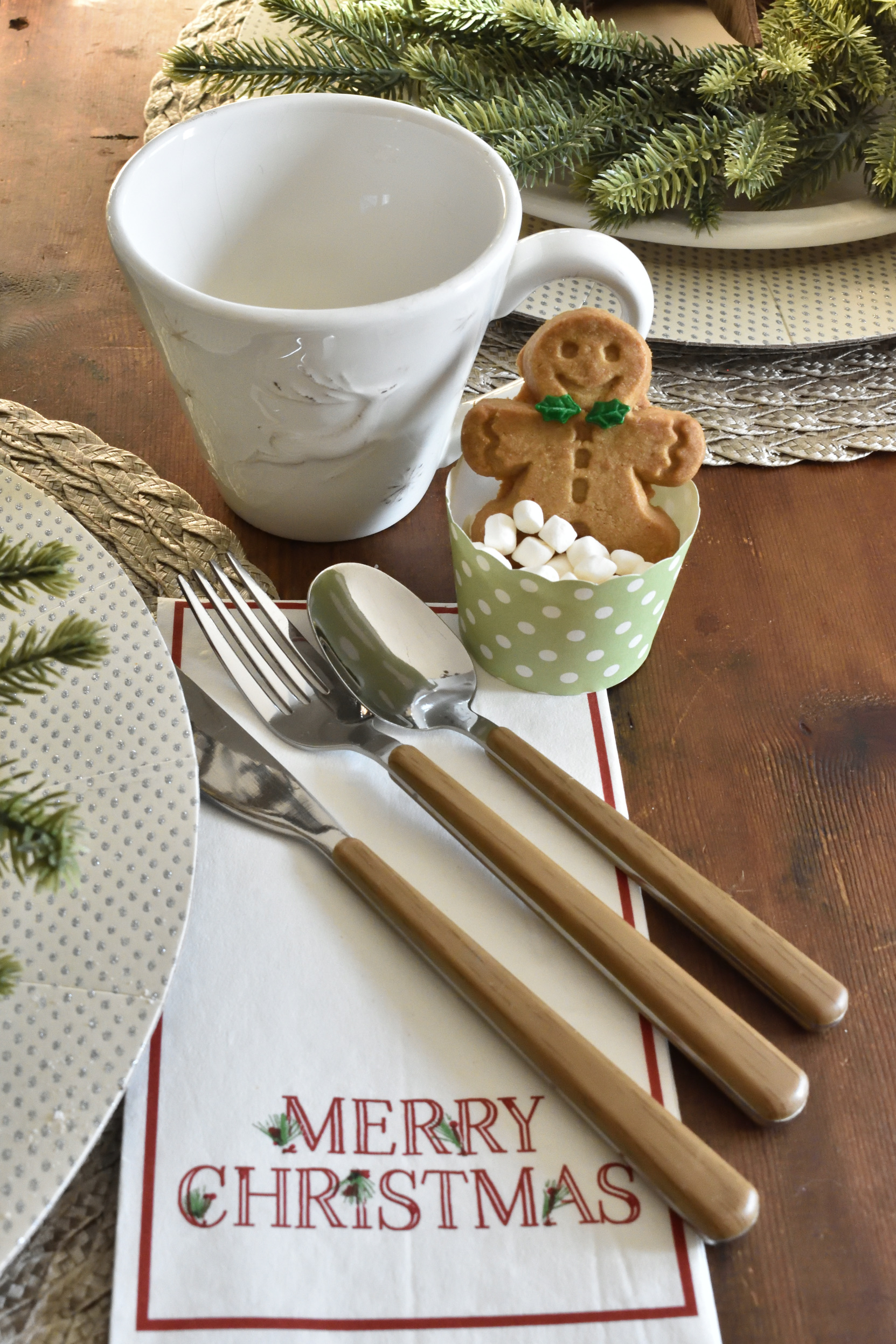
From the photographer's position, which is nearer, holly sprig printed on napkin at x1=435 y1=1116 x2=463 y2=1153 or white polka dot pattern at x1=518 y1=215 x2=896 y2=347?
holly sprig printed on napkin at x1=435 y1=1116 x2=463 y2=1153

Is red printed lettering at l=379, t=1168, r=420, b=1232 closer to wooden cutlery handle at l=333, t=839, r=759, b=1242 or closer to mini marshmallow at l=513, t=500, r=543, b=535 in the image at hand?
wooden cutlery handle at l=333, t=839, r=759, b=1242

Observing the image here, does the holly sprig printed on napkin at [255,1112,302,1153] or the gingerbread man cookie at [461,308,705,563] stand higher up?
the gingerbread man cookie at [461,308,705,563]

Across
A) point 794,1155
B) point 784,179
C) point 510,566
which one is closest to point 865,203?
point 784,179

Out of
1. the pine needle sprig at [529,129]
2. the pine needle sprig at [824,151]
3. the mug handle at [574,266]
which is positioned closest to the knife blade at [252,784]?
the mug handle at [574,266]

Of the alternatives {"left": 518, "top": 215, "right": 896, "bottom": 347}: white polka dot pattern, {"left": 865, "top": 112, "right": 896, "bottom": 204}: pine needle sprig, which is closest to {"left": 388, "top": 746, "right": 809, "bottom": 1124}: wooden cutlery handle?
{"left": 518, "top": 215, "right": 896, "bottom": 347}: white polka dot pattern

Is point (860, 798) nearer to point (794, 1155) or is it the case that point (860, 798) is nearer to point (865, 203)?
point (794, 1155)
